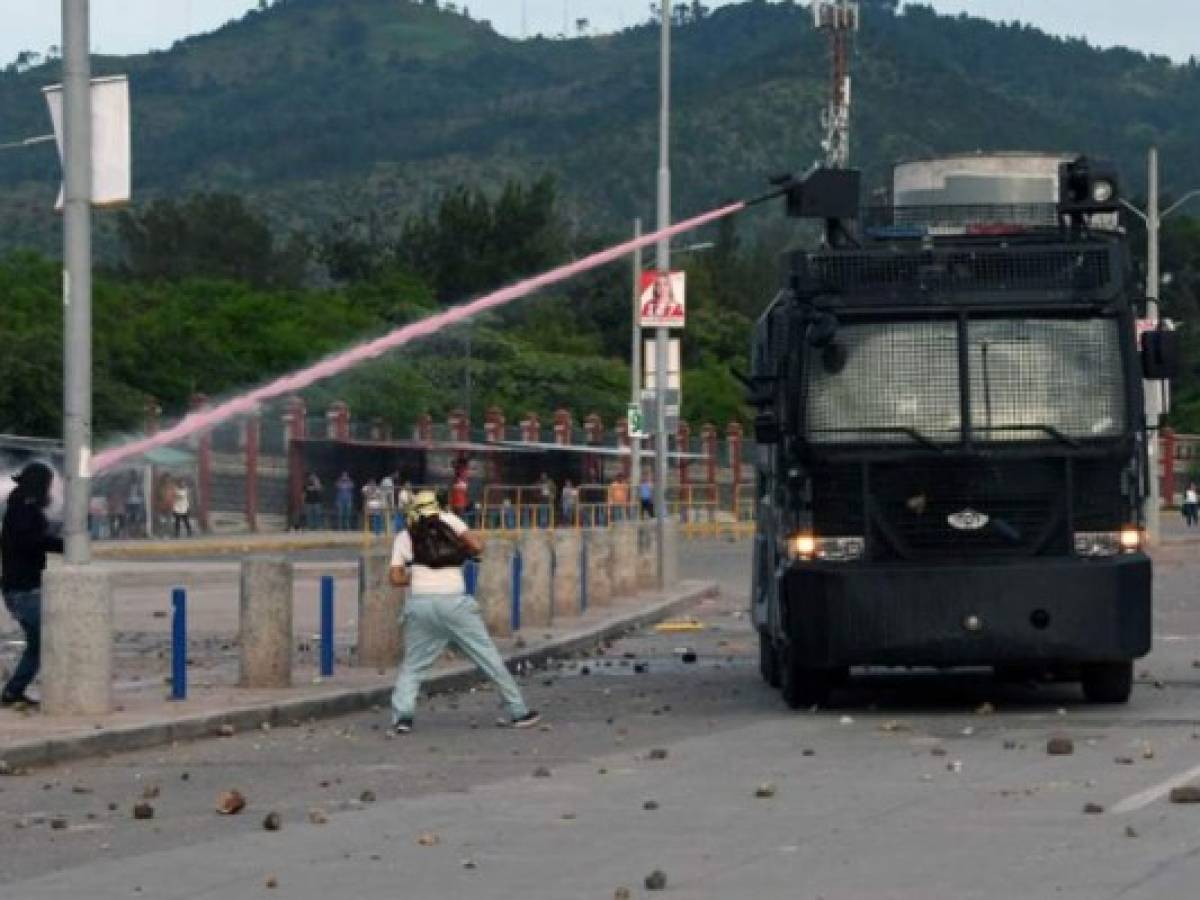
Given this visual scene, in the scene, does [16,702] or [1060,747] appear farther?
[16,702]

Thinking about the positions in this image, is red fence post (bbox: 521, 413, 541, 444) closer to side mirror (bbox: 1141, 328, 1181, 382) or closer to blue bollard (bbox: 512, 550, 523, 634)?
blue bollard (bbox: 512, 550, 523, 634)

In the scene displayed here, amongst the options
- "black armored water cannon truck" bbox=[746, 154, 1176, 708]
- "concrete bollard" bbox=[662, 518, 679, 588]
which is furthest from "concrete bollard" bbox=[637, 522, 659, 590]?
"black armored water cannon truck" bbox=[746, 154, 1176, 708]

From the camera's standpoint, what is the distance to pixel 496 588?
101ft

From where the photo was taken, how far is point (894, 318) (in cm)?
2233

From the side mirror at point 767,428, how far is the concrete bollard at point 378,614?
4.59 meters

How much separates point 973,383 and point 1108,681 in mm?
2591

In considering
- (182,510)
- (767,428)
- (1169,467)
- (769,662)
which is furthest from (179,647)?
(1169,467)

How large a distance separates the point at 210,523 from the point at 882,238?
47.5 metres

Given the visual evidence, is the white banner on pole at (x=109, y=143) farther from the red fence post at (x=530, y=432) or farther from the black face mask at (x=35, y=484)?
the red fence post at (x=530, y=432)

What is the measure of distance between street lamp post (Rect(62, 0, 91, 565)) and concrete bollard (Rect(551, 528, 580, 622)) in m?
14.1

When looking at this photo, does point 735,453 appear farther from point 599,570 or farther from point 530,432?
point 599,570

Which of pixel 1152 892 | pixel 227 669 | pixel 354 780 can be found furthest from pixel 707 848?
pixel 227 669

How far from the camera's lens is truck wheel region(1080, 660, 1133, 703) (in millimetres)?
23094

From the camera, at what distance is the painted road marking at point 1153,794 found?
15.8 m
